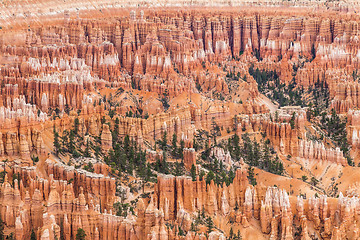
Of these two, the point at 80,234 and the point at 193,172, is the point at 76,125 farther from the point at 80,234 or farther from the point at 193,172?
the point at 80,234

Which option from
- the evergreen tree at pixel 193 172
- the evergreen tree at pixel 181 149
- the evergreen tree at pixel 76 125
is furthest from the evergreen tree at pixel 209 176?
the evergreen tree at pixel 76 125

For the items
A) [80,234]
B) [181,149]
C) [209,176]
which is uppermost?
[181,149]

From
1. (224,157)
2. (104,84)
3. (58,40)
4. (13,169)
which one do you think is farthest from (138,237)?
(58,40)

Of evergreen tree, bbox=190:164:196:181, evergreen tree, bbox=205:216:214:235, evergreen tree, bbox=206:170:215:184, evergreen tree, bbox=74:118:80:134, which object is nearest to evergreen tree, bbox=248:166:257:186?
evergreen tree, bbox=206:170:215:184

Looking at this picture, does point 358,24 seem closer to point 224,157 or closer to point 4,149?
point 224,157

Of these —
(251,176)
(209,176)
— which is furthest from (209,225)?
(251,176)

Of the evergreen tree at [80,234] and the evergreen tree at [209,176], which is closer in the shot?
the evergreen tree at [80,234]

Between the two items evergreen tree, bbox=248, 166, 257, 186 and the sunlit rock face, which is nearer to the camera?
the sunlit rock face

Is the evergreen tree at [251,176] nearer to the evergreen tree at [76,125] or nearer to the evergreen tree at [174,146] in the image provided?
the evergreen tree at [174,146]

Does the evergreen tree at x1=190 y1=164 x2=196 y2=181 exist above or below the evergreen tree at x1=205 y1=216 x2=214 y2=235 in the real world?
above

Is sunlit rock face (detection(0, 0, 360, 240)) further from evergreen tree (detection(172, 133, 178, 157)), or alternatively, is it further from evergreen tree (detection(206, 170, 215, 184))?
evergreen tree (detection(206, 170, 215, 184))

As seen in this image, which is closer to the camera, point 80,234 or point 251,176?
point 80,234
